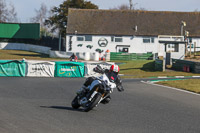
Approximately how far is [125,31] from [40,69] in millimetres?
33143

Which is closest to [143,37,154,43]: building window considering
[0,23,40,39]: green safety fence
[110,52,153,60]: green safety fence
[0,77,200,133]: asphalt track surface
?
[110,52,153,60]: green safety fence

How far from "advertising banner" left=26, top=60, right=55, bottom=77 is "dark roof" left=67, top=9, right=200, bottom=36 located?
1248 inches

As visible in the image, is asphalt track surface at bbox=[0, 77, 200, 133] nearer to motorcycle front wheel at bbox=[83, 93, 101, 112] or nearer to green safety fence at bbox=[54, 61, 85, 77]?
motorcycle front wheel at bbox=[83, 93, 101, 112]

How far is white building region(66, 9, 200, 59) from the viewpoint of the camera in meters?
60.2

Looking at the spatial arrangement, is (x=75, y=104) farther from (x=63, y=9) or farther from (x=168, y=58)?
(x=63, y=9)

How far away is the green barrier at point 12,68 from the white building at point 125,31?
104 feet

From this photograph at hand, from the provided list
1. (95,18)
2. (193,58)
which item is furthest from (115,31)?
(193,58)

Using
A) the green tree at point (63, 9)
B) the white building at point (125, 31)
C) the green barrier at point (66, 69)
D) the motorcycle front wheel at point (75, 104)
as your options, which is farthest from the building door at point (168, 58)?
the green tree at point (63, 9)

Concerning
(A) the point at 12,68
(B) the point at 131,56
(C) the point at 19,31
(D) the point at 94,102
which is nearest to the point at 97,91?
(D) the point at 94,102

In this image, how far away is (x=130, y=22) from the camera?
6222 cm

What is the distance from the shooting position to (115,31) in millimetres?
60938

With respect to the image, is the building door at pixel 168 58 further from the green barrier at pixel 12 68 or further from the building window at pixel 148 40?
the building window at pixel 148 40

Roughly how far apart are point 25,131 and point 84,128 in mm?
1403

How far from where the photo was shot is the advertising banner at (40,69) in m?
29.2
